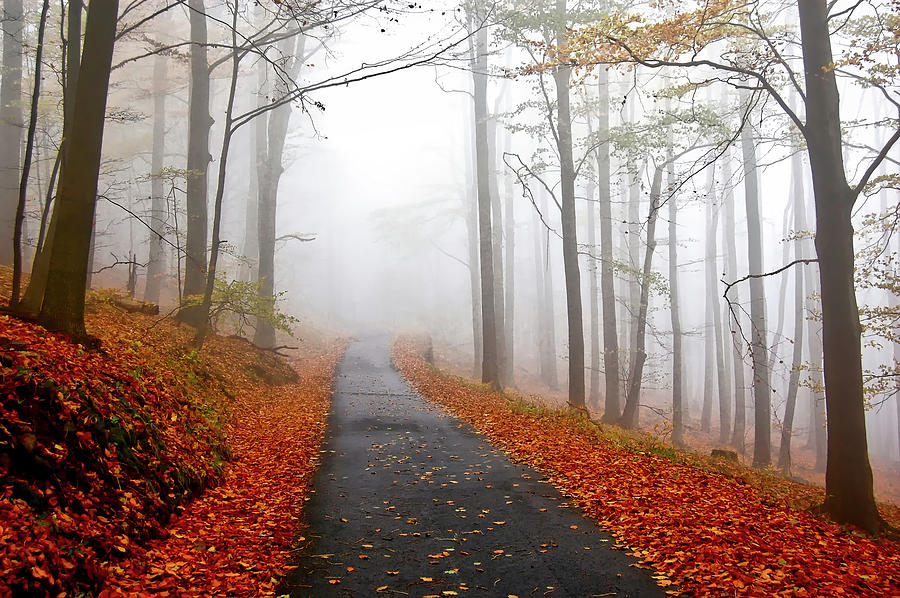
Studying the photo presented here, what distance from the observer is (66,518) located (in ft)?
12.2

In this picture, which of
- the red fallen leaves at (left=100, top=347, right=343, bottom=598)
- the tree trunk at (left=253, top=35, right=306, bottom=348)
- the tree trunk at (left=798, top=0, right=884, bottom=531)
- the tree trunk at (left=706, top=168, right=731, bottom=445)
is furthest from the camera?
the tree trunk at (left=706, top=168, right=731, bottom=445)

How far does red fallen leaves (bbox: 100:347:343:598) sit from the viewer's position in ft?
12.9

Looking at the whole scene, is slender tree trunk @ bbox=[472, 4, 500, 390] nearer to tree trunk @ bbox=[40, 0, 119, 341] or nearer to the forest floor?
the forest floor

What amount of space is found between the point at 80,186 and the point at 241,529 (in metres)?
4.41

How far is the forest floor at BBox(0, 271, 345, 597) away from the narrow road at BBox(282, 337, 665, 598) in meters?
0.41

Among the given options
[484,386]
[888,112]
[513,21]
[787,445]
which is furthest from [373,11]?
[888,112]

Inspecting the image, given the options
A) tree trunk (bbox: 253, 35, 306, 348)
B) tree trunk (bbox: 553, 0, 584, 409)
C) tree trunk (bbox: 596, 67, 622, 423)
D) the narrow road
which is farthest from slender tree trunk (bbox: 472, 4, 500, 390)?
the narrow road

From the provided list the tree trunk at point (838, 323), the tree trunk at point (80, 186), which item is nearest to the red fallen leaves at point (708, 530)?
the tree trunk at point (838, 323)

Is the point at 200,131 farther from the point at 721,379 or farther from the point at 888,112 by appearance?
the point at 888,112

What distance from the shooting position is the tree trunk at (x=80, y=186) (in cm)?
621

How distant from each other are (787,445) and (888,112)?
25064 mm

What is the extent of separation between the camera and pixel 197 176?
13.3 meters

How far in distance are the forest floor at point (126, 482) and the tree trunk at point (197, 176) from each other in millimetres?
5412

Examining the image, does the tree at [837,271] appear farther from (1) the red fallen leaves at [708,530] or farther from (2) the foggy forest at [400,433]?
(1) the red fallen leaves at [708,530]
